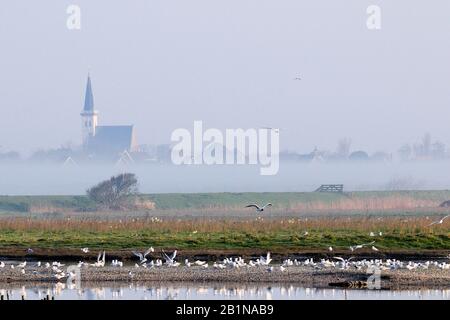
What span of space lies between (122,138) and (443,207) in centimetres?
4964

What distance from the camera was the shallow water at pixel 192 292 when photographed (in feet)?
109

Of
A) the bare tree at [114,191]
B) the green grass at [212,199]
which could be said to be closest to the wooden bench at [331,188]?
the green grass at [212,199]

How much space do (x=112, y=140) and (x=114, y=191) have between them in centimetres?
3767

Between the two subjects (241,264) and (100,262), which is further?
(100,262)

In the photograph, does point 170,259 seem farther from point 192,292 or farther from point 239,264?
point 192,292

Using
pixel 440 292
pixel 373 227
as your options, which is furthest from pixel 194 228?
pixel 440 292

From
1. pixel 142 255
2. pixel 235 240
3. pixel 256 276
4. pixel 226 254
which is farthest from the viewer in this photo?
pixel 235 240

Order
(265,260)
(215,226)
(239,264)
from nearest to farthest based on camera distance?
1. (239,264)
2. (265,260)
3. (215,226)

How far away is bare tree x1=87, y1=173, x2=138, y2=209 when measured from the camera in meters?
97.6

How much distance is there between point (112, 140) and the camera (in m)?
136

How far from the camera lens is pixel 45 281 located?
38125 millimetres

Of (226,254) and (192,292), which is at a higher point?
(226,254)

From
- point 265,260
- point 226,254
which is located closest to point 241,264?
point 265,260
